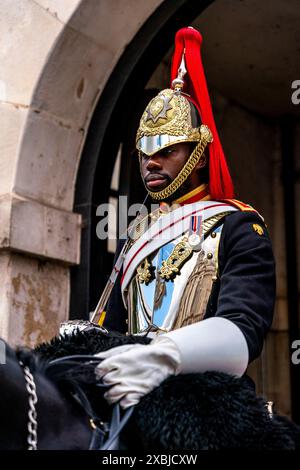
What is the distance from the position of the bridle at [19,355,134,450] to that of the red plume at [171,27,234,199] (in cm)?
88

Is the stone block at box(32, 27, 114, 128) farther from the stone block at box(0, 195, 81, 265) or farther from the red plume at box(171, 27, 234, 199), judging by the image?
the red plume at box(171, 27, 234, 199)

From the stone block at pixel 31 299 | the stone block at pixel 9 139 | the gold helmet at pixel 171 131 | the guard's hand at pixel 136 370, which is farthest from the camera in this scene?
the stone block at pixel 9 139

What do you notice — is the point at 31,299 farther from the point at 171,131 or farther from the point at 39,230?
the point at 171,131

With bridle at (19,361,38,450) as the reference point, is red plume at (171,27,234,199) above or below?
above

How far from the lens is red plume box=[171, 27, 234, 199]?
114 inches

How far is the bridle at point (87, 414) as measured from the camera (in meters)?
2.00

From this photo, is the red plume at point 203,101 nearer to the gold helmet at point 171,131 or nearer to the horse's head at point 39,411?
the gold helmet at point 171,131

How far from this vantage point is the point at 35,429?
78.7 inches

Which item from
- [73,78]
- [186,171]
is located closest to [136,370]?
[186,171]

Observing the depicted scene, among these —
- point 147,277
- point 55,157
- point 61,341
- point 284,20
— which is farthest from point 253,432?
point 284,20

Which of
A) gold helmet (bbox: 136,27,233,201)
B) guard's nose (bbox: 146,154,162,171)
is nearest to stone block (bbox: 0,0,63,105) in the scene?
gold helmet (bbox: 136,27,233,201)

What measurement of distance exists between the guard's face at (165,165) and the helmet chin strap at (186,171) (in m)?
0.01

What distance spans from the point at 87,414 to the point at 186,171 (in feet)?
3.15

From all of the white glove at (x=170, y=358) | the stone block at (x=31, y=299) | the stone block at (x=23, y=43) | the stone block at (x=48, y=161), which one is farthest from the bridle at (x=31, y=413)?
the stone block at (x=23, y=43)
